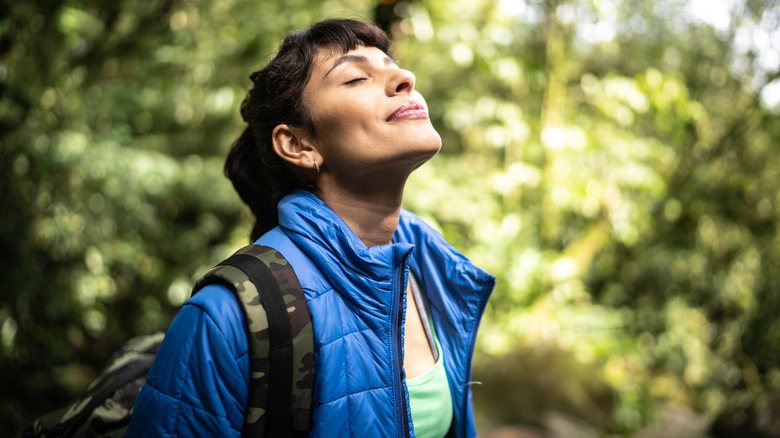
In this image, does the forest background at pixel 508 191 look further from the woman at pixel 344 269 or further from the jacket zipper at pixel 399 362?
the jacket zipper at pixel 399 362

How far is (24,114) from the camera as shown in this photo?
3084 mm

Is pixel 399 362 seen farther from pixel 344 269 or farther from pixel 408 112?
pixel 408 112

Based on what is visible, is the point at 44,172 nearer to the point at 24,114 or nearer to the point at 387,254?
the point at 24,114

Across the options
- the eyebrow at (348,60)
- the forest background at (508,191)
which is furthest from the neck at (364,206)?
the forest background at (508,191)

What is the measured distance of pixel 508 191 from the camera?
4.33m

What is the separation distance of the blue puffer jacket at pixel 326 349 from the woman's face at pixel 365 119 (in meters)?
0.15

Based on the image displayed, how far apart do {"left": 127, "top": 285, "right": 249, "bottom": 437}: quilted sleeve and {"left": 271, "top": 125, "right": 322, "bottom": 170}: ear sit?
0.47 meters

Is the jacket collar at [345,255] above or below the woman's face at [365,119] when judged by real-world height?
below

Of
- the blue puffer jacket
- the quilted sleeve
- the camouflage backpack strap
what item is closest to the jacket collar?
the blue puffer jacket

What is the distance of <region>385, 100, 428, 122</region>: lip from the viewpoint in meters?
1.34

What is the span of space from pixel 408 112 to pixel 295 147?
1.07 feet

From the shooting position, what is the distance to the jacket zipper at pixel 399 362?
119 centimetres

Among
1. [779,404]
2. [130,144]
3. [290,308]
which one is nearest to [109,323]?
[130,144]

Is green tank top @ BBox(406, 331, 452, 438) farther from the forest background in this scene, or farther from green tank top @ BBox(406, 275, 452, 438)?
the forest background
